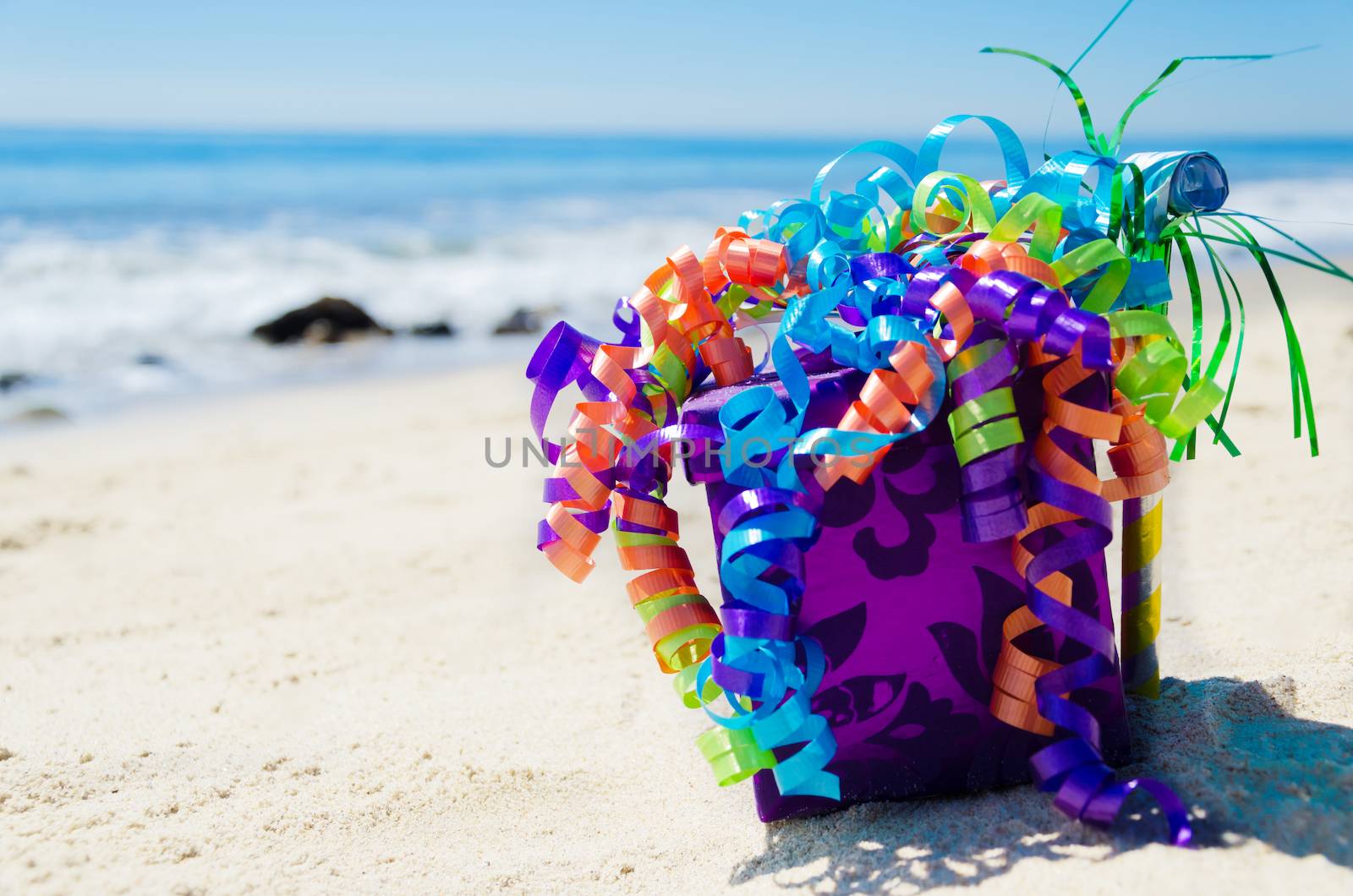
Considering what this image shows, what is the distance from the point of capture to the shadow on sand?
1.32 m

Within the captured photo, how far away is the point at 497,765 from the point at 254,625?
1060 millimetres

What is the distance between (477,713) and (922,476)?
3.72 ft

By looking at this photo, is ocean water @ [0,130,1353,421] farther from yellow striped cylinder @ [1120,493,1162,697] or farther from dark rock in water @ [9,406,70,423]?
yellow striped cylinder @ [1120,493,1162,697]

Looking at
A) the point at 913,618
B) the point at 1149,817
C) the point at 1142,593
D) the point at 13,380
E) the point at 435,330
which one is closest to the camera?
the point at 1149,817


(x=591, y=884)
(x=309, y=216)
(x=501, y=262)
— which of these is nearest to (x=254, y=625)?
(x=591, y=884)

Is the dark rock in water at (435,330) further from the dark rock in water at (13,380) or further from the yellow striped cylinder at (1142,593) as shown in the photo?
the yellow striped cylinder at (1142,593)

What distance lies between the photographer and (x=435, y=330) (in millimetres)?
7207

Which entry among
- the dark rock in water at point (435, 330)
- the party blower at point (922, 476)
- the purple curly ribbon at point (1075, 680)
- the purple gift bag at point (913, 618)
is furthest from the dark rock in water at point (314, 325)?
the purple curly ribbon at point (1075, 680)

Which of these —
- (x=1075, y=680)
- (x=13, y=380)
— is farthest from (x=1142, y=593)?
(x=13, y=380)

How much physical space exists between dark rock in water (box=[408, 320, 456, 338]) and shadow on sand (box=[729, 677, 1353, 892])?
235 inches

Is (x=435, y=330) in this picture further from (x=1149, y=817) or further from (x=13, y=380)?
(x=1149, y=817)

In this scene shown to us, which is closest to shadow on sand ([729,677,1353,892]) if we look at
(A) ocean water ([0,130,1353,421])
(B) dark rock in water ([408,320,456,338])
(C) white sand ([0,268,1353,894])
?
(C) white sand ([0,268,1353,894])

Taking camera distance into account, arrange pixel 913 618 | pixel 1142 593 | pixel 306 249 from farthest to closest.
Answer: pixel 306 249
pixel 1142 593
pixel 913 618

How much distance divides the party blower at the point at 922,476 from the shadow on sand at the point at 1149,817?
0.04 m
